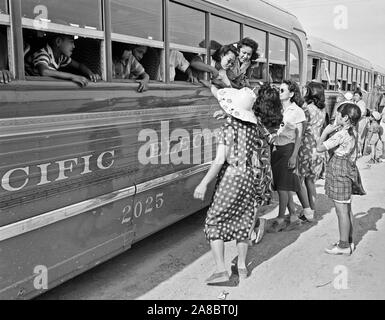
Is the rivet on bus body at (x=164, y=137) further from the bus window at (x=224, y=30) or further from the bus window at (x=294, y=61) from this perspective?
the bus window at (x=294, y=61)

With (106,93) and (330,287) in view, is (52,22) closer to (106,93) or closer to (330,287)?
(106,93)

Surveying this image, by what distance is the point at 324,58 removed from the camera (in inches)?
480

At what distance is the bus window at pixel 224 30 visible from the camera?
498 cm

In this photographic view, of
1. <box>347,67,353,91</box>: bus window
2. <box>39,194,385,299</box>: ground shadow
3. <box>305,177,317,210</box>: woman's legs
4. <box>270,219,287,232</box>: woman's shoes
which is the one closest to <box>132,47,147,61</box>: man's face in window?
<box>39,194,385,299</box>: ground shadow

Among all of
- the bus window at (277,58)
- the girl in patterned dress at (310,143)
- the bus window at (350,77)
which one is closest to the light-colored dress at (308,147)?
the girl in patterned dress at (310,143)

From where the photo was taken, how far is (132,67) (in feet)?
13.1

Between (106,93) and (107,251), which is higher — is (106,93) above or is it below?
above

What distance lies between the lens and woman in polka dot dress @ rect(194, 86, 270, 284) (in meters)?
3.57

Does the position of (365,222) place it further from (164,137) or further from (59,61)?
(59,61)

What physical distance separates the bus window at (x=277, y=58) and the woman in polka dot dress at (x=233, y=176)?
3174 millimetres

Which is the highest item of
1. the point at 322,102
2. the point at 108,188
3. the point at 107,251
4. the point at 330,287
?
the point at 322,102

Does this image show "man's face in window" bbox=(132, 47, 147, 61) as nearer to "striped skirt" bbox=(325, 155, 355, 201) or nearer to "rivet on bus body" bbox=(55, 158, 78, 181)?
"rivet on bus body" bbox=(55, 158, 78, 181)

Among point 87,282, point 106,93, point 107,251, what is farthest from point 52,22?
point 87,282

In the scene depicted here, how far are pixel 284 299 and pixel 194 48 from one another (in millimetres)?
2585
